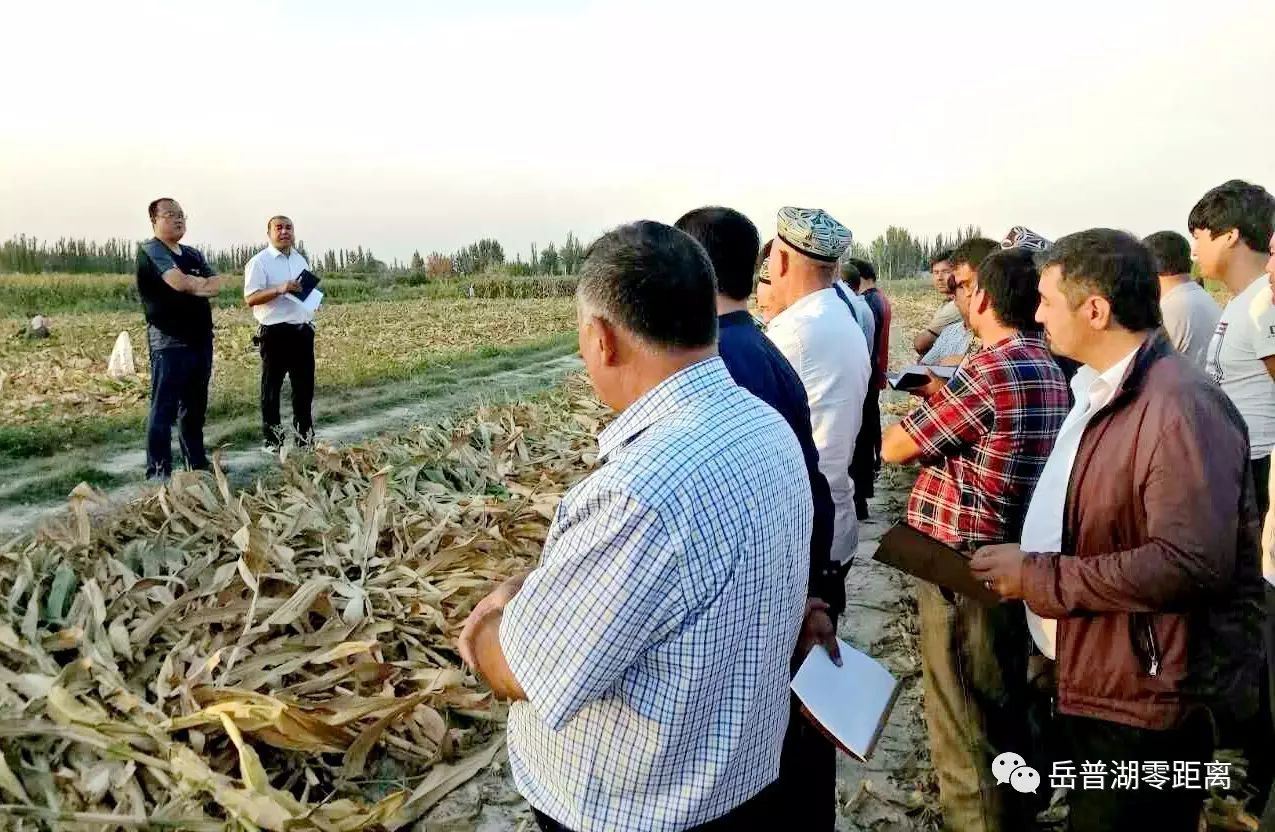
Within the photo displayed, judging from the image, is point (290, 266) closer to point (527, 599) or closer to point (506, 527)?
point (506, 527)

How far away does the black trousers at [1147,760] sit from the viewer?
6.78 ft

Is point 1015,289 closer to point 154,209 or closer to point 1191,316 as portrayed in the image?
point 1191,316

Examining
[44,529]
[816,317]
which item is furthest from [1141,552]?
[44,529]

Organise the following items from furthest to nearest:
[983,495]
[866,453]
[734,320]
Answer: [866,453], [983,495], [734,320]

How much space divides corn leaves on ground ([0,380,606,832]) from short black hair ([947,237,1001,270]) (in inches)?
102

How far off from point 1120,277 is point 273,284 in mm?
7171

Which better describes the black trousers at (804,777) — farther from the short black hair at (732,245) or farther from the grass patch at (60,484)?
the grass patch at (60,484)

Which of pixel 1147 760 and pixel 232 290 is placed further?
pixel 232 290

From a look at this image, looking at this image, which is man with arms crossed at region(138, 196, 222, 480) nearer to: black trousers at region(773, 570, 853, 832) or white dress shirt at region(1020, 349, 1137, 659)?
black trousers at region(773, 570, 853, 832)

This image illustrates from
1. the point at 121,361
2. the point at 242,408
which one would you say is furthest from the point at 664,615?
the point at 121,361

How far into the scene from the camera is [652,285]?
4.81 ft

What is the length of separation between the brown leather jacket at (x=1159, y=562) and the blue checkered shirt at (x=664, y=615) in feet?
2.91

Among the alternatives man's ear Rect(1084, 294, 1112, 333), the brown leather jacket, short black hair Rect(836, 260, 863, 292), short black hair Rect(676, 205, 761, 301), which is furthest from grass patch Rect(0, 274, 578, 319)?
the brown leather jacket

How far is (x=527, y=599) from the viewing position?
1.39 m
